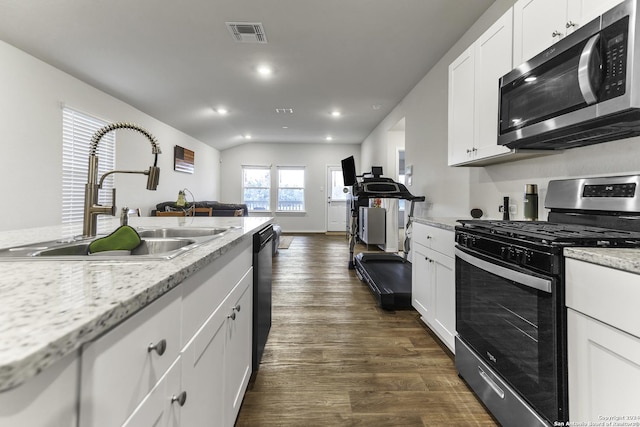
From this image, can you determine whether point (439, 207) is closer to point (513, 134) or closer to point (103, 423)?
point (513, 134)

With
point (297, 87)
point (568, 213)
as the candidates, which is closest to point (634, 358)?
point (568, 213)

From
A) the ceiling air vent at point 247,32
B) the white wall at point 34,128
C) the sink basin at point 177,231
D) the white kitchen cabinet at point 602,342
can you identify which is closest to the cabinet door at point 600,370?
the white kitchen cabinet at point 602,342

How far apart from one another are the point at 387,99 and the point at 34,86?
174 inches

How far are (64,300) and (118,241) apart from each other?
0.77 m

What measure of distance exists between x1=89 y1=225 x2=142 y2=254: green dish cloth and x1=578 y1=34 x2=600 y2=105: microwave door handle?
1.87 metres

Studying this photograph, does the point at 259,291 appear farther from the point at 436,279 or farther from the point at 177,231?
the point at 436,279

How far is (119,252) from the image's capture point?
1188mm

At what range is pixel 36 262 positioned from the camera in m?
0.77

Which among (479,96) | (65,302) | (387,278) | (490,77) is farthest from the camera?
(387,278)

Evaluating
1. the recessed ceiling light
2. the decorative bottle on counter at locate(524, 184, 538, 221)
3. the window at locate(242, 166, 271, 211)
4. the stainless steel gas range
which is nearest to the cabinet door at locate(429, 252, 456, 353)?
the stainless steel gas range

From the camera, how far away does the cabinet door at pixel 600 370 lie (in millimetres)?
837

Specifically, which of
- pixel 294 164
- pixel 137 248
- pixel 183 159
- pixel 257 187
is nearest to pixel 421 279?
pixel 137 248

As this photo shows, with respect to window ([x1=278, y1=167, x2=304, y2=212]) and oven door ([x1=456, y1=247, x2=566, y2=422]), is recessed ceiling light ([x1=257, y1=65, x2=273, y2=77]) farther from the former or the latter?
window ([x1=278, y1=167, x2=304, y2=212])

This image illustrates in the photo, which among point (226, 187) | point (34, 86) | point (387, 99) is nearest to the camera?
point (34, 86)
